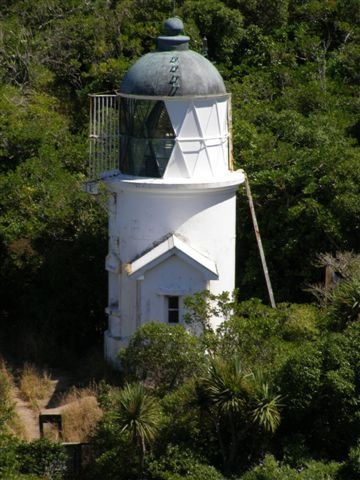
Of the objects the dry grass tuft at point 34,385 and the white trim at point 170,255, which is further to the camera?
the dry grass tuft at point 34,385

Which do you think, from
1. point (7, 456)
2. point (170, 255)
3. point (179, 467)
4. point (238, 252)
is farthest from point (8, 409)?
point (238, 252)

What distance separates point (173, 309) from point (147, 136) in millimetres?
3464

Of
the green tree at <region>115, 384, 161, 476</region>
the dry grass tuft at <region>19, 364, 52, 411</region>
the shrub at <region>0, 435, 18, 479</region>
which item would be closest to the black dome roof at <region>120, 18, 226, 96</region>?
the dry grass tuft at <region>19, 364, 52, 411</region>

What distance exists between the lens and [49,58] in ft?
133

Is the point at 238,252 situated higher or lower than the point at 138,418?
higher

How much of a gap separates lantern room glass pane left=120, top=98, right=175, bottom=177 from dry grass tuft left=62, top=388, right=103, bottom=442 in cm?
458

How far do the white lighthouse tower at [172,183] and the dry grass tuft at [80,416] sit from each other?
201 centimetres

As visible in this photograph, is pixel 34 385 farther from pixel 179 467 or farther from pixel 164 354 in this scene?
pixel 179 467

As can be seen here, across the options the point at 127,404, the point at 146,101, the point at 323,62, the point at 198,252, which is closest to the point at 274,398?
the point at 127,404

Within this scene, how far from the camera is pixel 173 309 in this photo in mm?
27500

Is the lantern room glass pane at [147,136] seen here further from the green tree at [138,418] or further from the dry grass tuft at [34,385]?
the green tree at [138,418]

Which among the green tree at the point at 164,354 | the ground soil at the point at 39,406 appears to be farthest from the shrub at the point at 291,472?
the ground soil at the point at 39,406

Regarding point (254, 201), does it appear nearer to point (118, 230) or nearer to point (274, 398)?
point (118, 230)

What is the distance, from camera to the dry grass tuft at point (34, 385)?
28.0 metres
